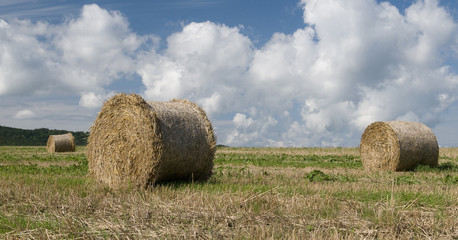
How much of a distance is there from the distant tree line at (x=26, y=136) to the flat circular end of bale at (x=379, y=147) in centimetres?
5319

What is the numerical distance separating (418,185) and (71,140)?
29946mm

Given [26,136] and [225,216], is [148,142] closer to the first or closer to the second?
[225,216]

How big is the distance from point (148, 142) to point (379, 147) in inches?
418

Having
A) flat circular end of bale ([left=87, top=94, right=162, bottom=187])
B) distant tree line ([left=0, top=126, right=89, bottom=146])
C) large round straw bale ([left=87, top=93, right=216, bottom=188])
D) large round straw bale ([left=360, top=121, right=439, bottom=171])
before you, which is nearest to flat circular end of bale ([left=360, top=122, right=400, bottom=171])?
large round straw bale ([left=360, top=121, right=439, bottom=171])

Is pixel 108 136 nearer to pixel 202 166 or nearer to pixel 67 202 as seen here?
pixel 202 166

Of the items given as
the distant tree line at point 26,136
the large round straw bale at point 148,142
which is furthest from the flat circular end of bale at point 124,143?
the distant tree line at point 26,136

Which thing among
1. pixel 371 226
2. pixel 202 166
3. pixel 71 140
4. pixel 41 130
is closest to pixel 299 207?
pixel 371 226

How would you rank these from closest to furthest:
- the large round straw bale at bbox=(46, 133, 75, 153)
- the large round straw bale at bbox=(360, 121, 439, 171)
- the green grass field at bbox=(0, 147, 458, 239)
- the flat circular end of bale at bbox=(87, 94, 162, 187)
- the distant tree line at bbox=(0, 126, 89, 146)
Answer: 1. the green grass field at bbox=(0, 147, 458, 239)
2. the flat circular end of bale at bbox=(87, 94, 162, 187)
3. the large round straw bale at bbox=(360, 121, 439, 171)
4. the large round straw bale at bbox=(46, 133, 75, 153)
5. the distant tree line at bbox=(0, 126, 89, 146)

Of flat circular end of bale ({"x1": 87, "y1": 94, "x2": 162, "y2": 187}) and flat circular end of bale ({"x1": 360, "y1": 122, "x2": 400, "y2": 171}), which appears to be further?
flat circular end of bale ({"x1": 360, "y1": 122, "x2": 400, "y2": 171})

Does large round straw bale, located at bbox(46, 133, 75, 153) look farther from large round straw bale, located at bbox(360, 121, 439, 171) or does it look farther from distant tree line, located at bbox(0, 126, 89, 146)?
distant tree line, located at bbox(0, 126, 89, 146)

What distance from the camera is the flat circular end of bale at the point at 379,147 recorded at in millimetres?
16844

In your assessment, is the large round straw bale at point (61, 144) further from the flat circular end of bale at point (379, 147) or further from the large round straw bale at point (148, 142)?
the flat circular end of bale at point (379, 147)

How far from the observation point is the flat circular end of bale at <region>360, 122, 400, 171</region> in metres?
16.8

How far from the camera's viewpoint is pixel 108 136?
11.7m
